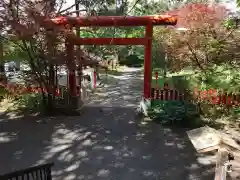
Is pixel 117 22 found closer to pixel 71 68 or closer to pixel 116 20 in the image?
pixel 116 20

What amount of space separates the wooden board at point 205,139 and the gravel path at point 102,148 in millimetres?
192

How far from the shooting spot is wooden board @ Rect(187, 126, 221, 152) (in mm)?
6824

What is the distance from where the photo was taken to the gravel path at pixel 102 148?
19.6 ft

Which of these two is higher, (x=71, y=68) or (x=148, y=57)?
(x=148, y=57)

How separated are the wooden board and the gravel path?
7.6 inches

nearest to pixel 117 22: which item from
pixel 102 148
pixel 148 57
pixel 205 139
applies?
pixel 148 57

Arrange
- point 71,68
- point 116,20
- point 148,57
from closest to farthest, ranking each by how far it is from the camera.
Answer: point 71,68 < point 116,20 < point 148,57

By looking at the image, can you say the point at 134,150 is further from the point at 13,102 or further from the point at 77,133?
the point at 13,102

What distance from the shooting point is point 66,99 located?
33.6 ft

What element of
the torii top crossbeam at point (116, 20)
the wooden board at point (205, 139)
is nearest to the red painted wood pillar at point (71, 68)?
the torii top crossbeam at point (116, 20)

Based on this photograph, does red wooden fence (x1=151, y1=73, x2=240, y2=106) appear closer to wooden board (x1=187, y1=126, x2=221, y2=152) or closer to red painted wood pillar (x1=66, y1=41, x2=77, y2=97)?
wooden board (x1=187, y1=126, x2=221, y2=152)

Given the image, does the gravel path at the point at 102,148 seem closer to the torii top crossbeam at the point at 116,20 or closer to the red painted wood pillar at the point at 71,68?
the red painted wood pillar at the point at 71,68

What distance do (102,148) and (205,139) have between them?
2.57 metres

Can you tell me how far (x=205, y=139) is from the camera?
719 centimetres
